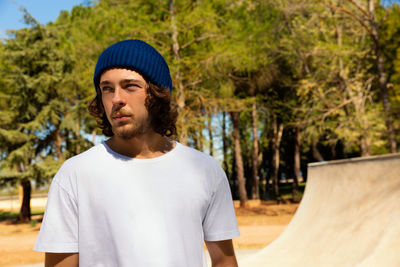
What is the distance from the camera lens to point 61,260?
4.61ft

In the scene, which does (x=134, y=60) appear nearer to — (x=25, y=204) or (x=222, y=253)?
(x=222, y=253)

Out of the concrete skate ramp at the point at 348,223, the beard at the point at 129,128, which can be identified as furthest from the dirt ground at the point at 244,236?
the beard at the point at 129,128

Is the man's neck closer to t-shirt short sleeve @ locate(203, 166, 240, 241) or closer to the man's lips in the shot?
the man's lips

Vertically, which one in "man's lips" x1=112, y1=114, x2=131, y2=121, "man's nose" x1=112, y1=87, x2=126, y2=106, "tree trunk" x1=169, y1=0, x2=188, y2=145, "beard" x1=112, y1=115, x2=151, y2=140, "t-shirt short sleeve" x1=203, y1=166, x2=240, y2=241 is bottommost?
"t-shirt short sleeve" x1=203, y1=166, x2=240, y2=241

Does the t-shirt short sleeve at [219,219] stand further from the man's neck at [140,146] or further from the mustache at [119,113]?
the mustache at [119,113]

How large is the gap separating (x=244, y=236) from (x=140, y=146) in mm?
11642

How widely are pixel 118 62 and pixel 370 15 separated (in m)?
15.4

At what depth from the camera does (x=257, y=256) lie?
273 inches

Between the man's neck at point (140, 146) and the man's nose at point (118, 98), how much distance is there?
15 centimetres

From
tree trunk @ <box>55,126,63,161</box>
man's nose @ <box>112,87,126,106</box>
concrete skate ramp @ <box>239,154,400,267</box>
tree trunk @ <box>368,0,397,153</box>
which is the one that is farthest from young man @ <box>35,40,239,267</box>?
tree trunk @ <box>55,126,63,161</box>

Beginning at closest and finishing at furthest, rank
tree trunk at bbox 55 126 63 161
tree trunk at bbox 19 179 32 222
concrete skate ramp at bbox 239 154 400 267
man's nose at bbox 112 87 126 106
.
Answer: man's nose at bbox 112 87 126 106 → concrete skate ramp at bbox 239 154 400 267 → tree trunk at bbox 55 126 63 161 → tree trunk at bbox 19 179 32 222

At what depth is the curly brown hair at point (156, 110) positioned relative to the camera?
1.63 m

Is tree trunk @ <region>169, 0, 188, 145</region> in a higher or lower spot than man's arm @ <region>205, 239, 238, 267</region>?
higher

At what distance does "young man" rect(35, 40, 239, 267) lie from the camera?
142 centimetres
